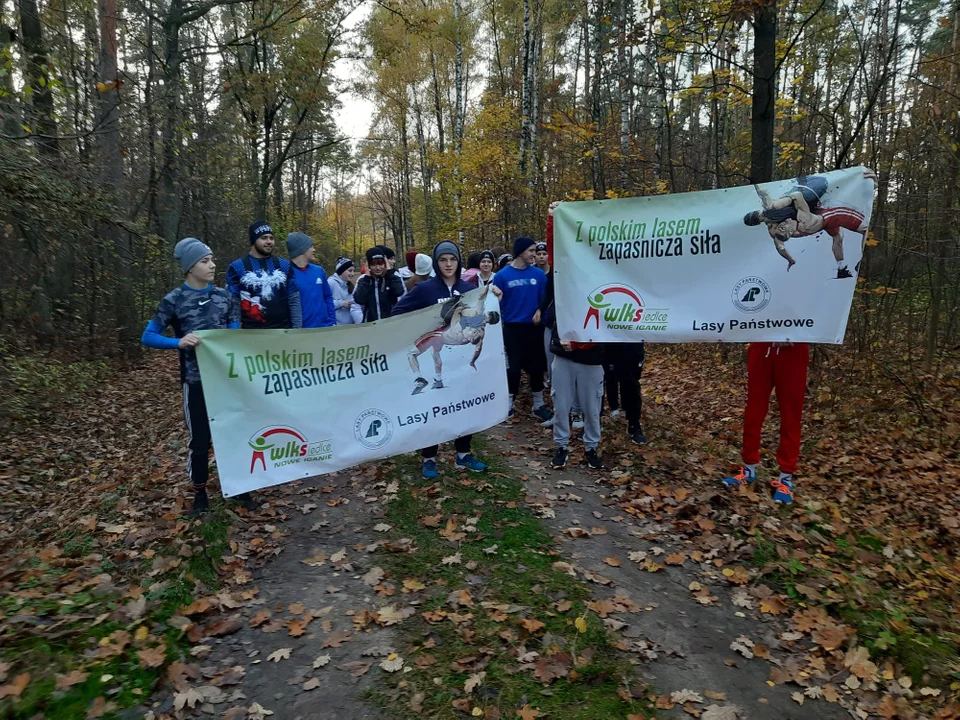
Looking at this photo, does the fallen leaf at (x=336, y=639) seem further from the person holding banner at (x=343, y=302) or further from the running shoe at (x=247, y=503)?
the person holding banner at (x=343, y=302)

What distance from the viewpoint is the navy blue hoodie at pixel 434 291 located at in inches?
239

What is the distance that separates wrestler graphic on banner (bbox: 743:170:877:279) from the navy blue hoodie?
2.97 metres

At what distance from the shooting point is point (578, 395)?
21.1 feet

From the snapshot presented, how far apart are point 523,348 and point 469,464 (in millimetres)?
2482

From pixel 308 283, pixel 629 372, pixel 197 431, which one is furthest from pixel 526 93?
pixel 197 431

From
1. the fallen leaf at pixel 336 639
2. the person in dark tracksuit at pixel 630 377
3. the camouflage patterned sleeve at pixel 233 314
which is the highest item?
the camouflage patterned sleeve at pixel 233 314

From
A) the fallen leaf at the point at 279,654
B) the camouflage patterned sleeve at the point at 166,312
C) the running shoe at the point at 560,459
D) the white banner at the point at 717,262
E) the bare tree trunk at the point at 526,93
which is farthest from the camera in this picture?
the bare tree trunk at the point at 526,93

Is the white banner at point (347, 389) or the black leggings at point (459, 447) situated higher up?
the white banner at point (347, 389)

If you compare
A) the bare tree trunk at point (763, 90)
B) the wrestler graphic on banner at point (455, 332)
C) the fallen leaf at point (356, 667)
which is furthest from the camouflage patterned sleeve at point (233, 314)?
the bare tree trunk at point (763, 90)

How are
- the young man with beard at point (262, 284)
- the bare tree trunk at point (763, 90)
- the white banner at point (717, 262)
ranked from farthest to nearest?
the bare tree trunk at point (763, 90)
the young man with beard at point (262, 284)
the white banner at point (717, 262)

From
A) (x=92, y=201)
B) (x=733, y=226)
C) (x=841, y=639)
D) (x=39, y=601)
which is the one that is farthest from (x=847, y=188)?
(x=92, y=201)

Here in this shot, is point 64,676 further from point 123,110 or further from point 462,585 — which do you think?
point 123,110

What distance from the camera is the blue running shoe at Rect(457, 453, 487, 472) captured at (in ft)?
21.9

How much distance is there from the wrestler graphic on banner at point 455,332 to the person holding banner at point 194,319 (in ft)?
6.18
